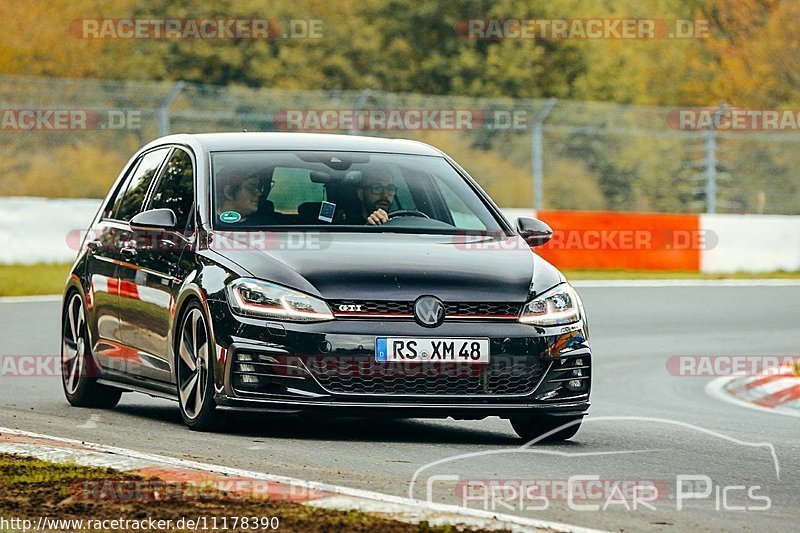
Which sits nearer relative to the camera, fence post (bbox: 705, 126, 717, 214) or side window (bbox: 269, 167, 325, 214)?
side window (bbox: 269, 167, 325, 214)

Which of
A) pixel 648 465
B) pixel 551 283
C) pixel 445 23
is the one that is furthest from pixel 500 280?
pixel 445 23

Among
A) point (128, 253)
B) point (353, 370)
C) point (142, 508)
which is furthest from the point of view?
point (128, 253)

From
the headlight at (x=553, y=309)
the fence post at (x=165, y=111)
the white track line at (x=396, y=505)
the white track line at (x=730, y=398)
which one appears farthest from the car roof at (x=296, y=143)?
the fence post at (x=165, y=111)

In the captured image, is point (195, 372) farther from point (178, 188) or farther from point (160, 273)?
point (178, 188)

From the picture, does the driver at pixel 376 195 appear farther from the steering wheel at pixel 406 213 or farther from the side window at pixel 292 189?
the side window at pixel 292 189

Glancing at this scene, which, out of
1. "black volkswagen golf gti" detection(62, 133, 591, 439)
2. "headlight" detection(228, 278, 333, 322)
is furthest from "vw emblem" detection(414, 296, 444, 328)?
"headlight" detection(228, 278, 333, 322)

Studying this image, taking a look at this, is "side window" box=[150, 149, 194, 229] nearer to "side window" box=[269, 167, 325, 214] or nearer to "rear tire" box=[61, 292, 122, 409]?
"side window" box=[269, 167, 325, 214]

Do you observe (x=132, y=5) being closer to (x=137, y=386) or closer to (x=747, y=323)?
(x=747, y=323)

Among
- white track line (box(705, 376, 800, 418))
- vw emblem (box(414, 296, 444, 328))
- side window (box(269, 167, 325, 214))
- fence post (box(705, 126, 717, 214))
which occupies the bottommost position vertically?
white track line (box(705, 376, 800, 418))

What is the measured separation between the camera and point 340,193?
31.4 ft

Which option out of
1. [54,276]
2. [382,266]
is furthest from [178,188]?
[54,276]

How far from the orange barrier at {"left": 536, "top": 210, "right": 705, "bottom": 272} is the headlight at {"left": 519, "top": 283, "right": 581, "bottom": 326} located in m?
18.3

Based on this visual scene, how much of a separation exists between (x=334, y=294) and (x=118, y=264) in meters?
2.16

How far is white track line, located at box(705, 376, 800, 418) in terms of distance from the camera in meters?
12.4
